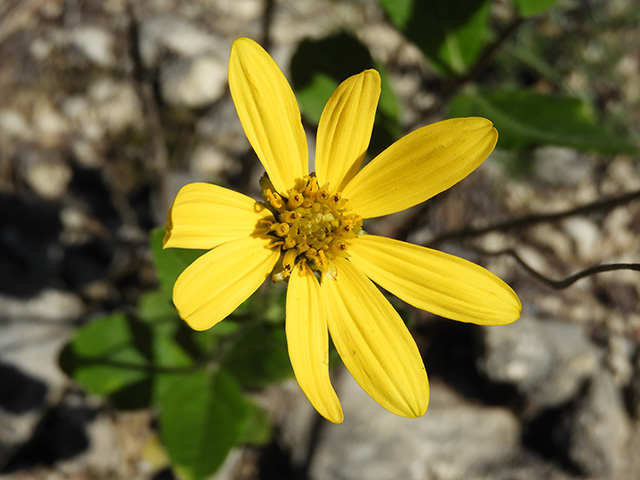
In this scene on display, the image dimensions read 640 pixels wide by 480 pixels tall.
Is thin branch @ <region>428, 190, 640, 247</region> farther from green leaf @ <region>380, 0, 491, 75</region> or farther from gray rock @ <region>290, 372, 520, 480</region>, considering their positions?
gray rock @ <region>290, 372, 520, 480</region>

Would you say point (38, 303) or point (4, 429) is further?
point (38, 303)

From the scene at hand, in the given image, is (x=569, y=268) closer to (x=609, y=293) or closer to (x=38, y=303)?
(x=609, y=293)

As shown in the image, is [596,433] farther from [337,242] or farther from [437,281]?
[337,242]

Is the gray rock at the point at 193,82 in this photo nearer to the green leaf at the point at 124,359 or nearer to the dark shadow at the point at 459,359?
the green leaf at the point at 124,359

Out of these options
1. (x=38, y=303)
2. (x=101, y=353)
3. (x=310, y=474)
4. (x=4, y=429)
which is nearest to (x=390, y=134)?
Result: (x=101, y=353)

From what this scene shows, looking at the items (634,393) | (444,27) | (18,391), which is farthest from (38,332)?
(634,393)
